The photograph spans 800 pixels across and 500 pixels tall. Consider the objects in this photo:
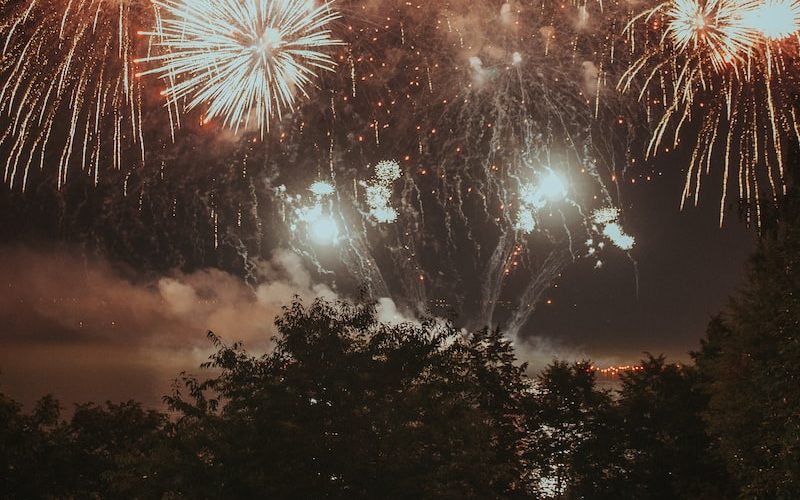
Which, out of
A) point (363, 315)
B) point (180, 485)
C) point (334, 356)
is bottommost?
point (180, 485)

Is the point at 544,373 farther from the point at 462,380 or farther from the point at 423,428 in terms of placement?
the point at 423,428

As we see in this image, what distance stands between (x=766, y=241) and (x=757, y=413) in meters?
3.42

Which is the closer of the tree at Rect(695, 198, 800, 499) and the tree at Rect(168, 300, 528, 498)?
the tree at Rect(695, 198, 800, 499)

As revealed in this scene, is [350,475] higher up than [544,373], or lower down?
lower down

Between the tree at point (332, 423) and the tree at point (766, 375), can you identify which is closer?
the tree at point (766, 375)

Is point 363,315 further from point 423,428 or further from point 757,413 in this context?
point 757,413

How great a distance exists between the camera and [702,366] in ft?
63.2

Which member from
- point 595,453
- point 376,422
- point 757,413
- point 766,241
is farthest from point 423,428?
point 595,453

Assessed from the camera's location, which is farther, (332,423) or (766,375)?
(332,423)

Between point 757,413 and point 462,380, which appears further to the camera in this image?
point 462,380

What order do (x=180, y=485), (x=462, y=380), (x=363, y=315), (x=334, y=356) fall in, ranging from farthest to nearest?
1. (x=462, y=380)
2. (x=363, y=315)
3. (x=334, y=356)
4. (x=180, y=485)

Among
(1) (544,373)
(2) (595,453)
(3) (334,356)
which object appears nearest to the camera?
(3) (334,356)

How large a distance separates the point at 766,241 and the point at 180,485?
12222 mm

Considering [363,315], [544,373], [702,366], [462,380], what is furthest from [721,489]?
[363,315]
